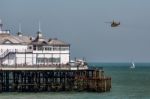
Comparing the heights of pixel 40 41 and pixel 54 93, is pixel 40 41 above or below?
above

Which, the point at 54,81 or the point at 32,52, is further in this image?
the point at 32,52

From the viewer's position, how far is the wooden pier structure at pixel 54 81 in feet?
307

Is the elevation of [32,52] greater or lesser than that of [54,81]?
greater

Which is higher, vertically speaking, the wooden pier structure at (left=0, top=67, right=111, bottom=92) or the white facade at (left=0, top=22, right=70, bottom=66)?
the white facade at (left=0, top=22, right=70, bottom=66)

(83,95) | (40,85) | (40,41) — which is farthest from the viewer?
(40,41)

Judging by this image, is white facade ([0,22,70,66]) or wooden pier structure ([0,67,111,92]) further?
white facade ([0,22,70,66])

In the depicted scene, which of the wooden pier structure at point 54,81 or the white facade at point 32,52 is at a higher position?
the white facade at point 32,52

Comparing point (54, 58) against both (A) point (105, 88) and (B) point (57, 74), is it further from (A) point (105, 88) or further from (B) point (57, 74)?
(A) point (105, 88)

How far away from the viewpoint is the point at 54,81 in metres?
96.6

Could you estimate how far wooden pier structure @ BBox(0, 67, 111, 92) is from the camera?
93.6m

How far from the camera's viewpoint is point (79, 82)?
94438 mm

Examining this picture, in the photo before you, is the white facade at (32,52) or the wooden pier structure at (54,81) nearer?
the wooden pier structure at (54,81)

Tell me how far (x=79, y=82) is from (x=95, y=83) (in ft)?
6.71

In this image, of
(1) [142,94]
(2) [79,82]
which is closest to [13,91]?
(2) [79,82]
